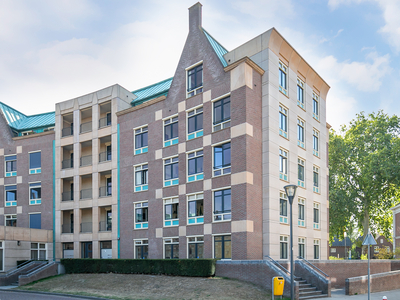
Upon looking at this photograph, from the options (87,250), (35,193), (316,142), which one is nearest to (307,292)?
(316,142)

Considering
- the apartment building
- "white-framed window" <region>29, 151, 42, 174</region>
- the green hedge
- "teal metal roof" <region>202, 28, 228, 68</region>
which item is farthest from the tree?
"white-framed window" <region>29, 151, 42, 174</region>

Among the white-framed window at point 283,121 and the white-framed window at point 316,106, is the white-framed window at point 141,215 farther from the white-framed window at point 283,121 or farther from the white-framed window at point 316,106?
the white-framed window at point 316,106

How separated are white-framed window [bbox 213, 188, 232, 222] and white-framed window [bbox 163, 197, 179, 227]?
3813 millimetres

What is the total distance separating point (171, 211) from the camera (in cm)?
2959

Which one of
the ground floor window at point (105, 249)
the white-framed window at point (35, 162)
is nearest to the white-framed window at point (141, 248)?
the ground floor window at point (105, 249)

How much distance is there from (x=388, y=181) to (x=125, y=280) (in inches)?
1302

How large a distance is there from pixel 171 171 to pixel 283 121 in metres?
9.34

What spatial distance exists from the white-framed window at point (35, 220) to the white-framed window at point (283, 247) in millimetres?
22972

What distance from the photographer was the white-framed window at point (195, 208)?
90.4ft

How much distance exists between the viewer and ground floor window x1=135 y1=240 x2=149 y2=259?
3079 cm

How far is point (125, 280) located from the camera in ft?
85.9

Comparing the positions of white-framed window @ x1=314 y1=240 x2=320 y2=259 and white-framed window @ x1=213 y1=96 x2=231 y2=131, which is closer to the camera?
white-framed window @ x1=213 y1=96 x2=231 y2=131

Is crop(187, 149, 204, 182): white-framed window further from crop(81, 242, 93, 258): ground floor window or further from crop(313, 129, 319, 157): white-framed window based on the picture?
crop(81, 242, 93, 258): ground floor window

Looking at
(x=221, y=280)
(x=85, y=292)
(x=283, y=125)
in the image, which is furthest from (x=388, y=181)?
(x=85, y=292)
